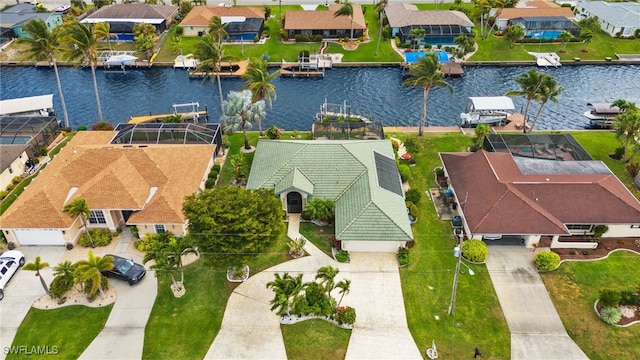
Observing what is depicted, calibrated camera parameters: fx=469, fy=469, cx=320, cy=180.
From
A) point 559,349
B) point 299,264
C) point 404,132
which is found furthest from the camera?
point 404,132

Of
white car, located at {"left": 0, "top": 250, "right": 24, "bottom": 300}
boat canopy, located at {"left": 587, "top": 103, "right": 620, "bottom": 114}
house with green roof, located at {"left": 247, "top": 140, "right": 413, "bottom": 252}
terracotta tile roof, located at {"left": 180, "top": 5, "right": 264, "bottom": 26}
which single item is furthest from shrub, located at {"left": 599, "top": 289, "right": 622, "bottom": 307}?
terracotta tile roof, located at {"left": 180, "top": 5, "right": 264, "bottom": 26}

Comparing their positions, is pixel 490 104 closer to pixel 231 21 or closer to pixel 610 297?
pixel 610 297

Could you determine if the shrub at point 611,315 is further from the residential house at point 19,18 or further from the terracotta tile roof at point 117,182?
the residential house at point 19,18

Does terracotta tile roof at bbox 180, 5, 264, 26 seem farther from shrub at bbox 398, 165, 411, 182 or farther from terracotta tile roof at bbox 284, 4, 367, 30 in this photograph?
shrub at bbox 398, 165, 411, 182

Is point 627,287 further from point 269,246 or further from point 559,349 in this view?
point 269,246

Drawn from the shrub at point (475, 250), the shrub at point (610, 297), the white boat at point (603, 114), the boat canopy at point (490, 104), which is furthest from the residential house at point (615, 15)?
the shrub at point (610, 297)

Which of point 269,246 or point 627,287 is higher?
point 269,246

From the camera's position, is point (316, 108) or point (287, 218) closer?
point (287, 218)

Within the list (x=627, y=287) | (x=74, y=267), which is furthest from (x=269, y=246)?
(x=627, y=287)
